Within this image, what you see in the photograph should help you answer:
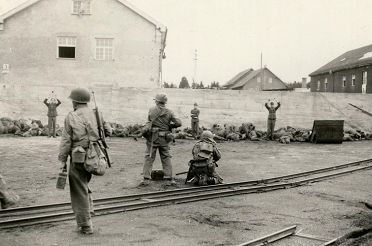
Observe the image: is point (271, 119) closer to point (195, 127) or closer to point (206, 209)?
point (195, 127)

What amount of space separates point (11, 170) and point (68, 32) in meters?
20.7

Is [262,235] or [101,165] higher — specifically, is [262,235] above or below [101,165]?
below

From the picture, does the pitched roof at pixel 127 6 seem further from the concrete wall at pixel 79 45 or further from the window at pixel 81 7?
the window at pixel 81 7

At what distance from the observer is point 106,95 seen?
26.3 meters

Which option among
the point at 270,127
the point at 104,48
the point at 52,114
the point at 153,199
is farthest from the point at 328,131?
the point at 153,199

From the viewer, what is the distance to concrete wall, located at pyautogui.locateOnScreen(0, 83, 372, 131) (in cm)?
2567

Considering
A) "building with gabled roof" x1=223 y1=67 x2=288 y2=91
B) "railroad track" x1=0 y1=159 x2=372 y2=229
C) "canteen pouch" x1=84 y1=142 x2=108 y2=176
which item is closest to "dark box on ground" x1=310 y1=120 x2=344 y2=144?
A: "railroad track" x1=0 y1=159 x2=372 y2=229

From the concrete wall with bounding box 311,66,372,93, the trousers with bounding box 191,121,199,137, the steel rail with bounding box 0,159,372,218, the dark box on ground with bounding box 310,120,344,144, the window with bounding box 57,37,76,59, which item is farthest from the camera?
the concrete wall with bounding box 311,66,372,93

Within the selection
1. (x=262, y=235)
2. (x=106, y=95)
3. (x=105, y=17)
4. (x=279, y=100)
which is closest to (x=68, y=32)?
(x=105, y=17)

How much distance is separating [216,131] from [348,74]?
89.6 feet

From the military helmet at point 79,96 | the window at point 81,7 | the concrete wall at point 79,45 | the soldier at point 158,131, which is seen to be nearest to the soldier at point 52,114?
the concrete wall at point 79,45

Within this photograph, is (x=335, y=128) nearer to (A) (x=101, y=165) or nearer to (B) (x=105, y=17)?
(B) (x=105, y=17)

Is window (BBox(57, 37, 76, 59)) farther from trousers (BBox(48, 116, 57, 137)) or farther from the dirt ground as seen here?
the dirt ground

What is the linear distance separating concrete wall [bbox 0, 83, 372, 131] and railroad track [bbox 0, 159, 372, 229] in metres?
13.7
